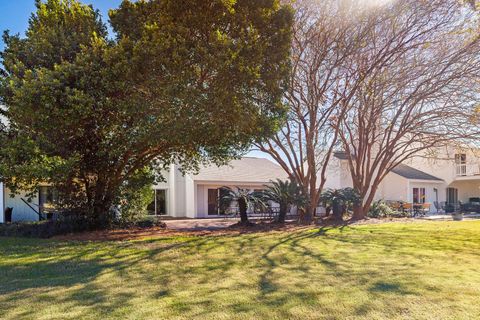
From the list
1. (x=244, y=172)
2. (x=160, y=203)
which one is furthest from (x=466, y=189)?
(x=160, y=203)

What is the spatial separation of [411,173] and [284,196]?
2303cm

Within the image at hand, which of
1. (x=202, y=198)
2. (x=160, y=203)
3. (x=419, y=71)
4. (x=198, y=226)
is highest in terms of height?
(x=419, y=71)

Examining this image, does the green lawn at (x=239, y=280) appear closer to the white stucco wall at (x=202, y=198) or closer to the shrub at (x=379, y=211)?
the shrub at (x=379, y=211)

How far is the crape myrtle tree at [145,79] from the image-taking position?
10469 mm

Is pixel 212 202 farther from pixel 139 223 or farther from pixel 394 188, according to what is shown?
pixel 394 188

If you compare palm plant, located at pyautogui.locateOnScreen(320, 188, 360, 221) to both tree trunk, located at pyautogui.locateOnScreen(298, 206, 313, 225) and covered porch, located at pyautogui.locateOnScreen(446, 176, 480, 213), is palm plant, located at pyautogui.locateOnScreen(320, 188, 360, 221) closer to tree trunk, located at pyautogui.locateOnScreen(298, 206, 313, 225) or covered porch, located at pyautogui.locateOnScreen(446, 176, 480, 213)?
tree trunk, located at pyautogui.locateOnScreen(298, 206, 313, 225)

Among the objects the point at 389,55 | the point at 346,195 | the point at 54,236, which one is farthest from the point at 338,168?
the point at 54,236

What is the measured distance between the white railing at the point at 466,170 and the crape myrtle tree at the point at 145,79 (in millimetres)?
30640

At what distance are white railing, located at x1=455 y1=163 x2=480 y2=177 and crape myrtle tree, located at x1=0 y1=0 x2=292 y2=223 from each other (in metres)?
30.6

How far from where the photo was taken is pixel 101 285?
6.52m

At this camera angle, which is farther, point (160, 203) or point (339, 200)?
point (160, 203)

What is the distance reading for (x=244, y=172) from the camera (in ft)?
96.4

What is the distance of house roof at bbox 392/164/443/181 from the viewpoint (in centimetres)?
3475

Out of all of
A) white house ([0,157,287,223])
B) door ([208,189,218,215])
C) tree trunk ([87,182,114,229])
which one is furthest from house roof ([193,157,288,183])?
tree trunk ([87,182,114,229])
